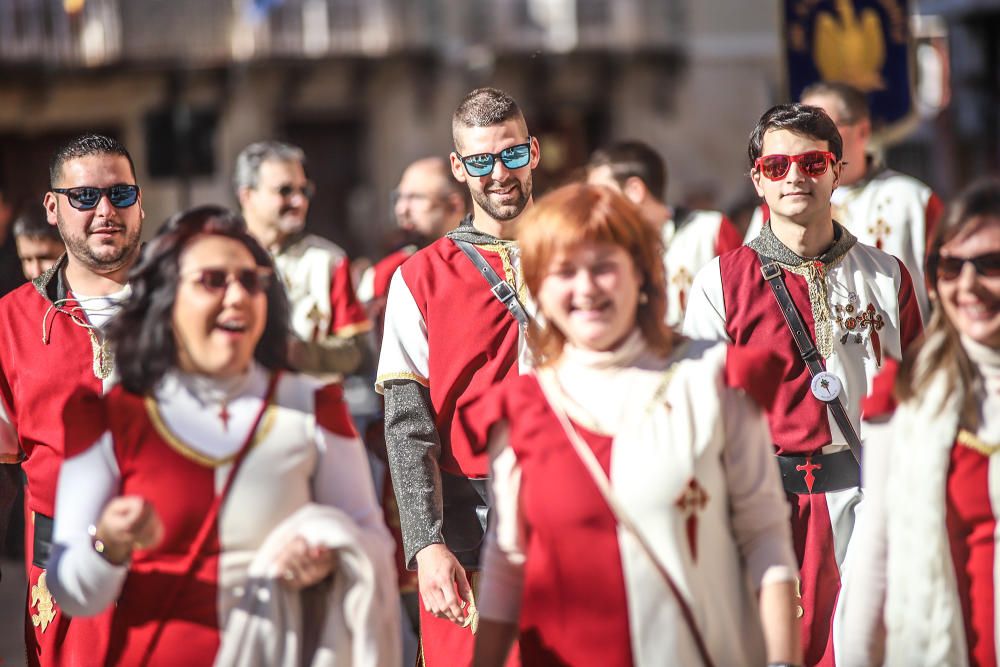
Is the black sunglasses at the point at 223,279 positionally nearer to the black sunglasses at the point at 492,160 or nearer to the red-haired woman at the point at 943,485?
the red-haired woman at the point at 943,485

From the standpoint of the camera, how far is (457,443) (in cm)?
462

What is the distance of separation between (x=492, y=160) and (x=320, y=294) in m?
2.62

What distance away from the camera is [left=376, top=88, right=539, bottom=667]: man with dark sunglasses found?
4.66 m

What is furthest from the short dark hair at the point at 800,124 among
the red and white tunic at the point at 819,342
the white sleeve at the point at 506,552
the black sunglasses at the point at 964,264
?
the white sleeve at the point at 506,552

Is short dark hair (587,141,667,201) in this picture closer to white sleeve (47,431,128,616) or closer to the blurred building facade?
white sleeve (47,431,128,616)

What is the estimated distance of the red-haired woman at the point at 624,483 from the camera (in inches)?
127

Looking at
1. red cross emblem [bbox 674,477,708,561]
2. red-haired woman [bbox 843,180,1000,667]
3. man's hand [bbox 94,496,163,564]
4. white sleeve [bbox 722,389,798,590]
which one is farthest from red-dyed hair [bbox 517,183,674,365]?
man's hand [bbox 94,496,163,564]

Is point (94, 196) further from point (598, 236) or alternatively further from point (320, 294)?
point (320, 294)

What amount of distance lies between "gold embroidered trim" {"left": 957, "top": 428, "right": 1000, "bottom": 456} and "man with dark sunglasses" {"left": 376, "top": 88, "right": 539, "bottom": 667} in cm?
162

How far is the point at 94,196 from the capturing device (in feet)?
15.5

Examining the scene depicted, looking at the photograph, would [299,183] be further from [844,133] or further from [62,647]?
[62,647]

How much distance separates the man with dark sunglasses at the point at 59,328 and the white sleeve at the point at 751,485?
1998 millimetres

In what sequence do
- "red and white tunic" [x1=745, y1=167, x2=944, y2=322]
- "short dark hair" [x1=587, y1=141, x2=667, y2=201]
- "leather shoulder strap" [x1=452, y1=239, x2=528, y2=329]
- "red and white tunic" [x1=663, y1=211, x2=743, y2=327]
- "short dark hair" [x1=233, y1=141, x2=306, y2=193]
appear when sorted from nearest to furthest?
"leather shoulder strap" [x1=452, y1=239, x2=528, y2=329], "red and white tunic" [x1=745, y1=167, x2=944, y2=322], "short dark hair" [x1=587, y1=141, x2=667, y2=201], "red and white tunic" [x1=663, y1=211, x2=743, y2=327], "short dark hair" [x1=233, y1=141, x2=306, y2=193]

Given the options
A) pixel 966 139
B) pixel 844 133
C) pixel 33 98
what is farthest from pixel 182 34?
pixel 844 133
